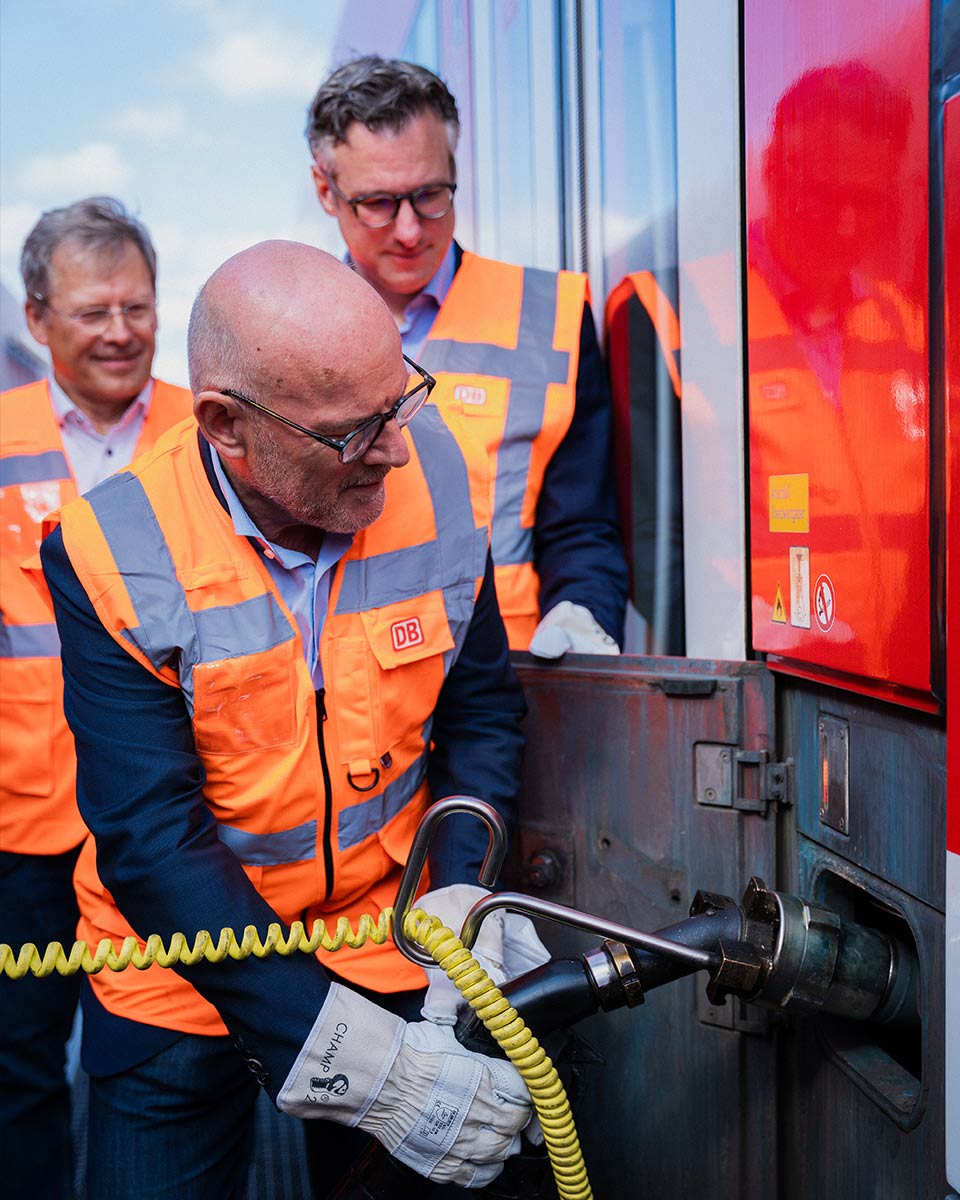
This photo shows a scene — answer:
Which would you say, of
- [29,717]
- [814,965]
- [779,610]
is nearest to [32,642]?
[29,717]

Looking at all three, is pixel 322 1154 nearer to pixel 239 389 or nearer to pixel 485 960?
pixel 485 960

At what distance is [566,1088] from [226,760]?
61 centimetres

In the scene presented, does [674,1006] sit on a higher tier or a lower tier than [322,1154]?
higher

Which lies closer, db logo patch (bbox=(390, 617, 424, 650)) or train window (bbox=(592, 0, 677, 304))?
db logo patch (bbox=(390, 617, 424, 650))

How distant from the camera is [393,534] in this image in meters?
1.69

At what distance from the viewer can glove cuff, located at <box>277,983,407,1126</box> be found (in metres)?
1.41

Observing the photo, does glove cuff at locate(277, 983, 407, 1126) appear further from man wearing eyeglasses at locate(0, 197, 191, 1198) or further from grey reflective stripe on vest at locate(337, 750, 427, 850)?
man wearing eyeglasses at locate(0, 197, 191, 1198)

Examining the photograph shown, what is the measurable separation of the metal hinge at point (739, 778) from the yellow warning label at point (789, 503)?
1.15 feet

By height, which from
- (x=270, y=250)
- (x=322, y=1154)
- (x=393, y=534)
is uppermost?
(x=270, y=250)

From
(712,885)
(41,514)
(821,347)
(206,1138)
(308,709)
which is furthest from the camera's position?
(41,514)

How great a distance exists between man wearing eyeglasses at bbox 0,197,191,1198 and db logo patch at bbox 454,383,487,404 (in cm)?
70

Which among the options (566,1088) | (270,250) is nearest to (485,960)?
(566,1088)

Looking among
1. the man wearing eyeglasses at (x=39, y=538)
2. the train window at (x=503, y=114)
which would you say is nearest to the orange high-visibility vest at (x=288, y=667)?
the man wearing eyeglasses at (x=39, y=538)

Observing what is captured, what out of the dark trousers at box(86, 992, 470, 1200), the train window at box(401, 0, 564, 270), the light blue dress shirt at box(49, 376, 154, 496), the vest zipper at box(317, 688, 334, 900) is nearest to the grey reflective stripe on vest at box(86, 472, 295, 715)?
the vest zipper at box(317, 688, 334, 900)
